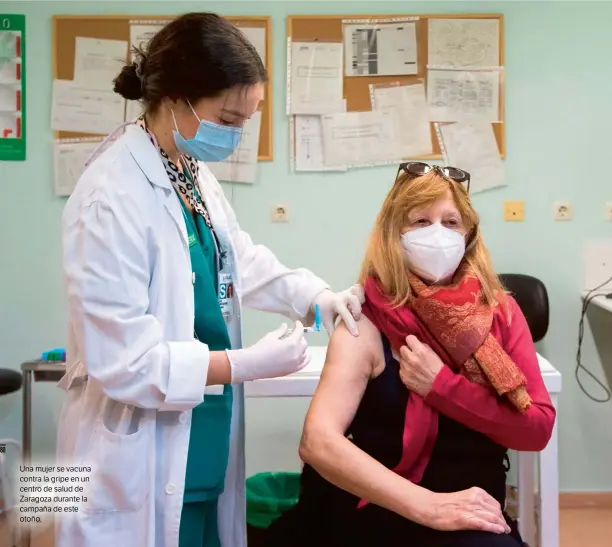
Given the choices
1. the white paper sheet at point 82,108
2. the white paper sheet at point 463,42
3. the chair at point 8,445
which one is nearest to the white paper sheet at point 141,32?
the white paper sheet at point 82,108

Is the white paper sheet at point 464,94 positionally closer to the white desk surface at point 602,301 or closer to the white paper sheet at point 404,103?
the white paper sheet at point 404,103

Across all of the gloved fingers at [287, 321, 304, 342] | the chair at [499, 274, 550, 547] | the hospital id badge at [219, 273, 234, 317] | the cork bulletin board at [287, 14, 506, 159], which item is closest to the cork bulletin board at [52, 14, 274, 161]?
the cork bulletin board at [287, 14, 506, 159]

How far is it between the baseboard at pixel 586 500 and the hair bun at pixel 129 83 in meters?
2.50

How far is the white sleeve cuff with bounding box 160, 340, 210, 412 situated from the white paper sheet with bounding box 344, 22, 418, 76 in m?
1.90

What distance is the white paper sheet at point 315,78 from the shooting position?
109 inches

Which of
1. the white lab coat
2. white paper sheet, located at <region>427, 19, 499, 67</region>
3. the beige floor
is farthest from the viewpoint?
white paper sheet, located at <region>427, 19, 499, 67</region>

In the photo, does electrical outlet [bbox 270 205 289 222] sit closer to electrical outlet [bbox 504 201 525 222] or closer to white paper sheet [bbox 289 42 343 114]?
white paper sheet [bbox 289 42 343 114]

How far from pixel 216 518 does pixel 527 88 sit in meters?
2.16

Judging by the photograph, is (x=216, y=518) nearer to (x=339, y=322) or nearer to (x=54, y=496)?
(x=54, y=496)

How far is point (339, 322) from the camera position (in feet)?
5.08

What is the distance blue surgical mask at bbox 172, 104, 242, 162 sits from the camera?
132cm

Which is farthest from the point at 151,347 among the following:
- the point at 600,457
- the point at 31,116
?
the point at 600,457

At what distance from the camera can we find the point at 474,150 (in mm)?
2801

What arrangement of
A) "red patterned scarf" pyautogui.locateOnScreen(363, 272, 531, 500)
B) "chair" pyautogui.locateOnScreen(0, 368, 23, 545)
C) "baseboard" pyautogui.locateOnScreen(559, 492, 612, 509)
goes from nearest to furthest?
"red patterned scarf" pyautogui.locateOnScreen(363, 272, 531, 500), "chair" pyautogui.locateOnScreen(0, 368, 23, 545), "baseboard" pyautogui.locateOnScreen(559, 492, 612, 509)
